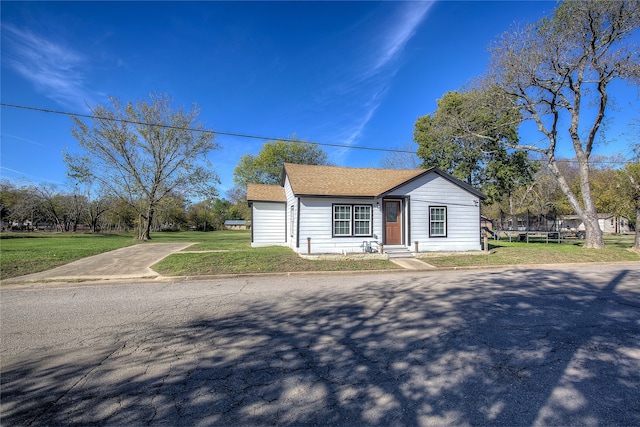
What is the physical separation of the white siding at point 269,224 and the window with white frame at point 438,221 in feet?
28.0

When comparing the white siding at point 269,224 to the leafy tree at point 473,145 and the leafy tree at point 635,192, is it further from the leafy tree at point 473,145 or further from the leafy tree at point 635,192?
the leafy tree at point 635,192

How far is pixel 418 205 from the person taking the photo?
14742 mm

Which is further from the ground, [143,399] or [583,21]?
[583,21]

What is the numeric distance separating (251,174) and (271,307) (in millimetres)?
36106

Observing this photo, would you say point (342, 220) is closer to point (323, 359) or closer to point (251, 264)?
point (251, 264)

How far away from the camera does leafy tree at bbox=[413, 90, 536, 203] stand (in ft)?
67.7

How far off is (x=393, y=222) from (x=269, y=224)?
24.8 feet

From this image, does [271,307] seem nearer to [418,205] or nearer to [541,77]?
[418,205]

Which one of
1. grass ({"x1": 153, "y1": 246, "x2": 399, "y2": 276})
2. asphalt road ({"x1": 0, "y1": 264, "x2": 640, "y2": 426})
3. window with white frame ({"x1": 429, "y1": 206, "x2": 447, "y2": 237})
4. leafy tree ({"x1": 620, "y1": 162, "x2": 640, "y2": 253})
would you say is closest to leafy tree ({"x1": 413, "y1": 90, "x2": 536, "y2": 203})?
leafy tree ({"x1": 620, "y1": 162, "x2": 640, "y2": 253})

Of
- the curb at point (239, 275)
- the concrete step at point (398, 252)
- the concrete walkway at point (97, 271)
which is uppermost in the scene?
the concrete step at point (398, 252)

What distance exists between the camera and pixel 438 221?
590 inches

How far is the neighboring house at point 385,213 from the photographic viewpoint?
14062 mm

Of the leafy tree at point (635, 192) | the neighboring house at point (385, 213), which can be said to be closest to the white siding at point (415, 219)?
the neighboring house at point (385, 213)

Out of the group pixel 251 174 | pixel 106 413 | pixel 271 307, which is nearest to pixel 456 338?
pixel 271 307
